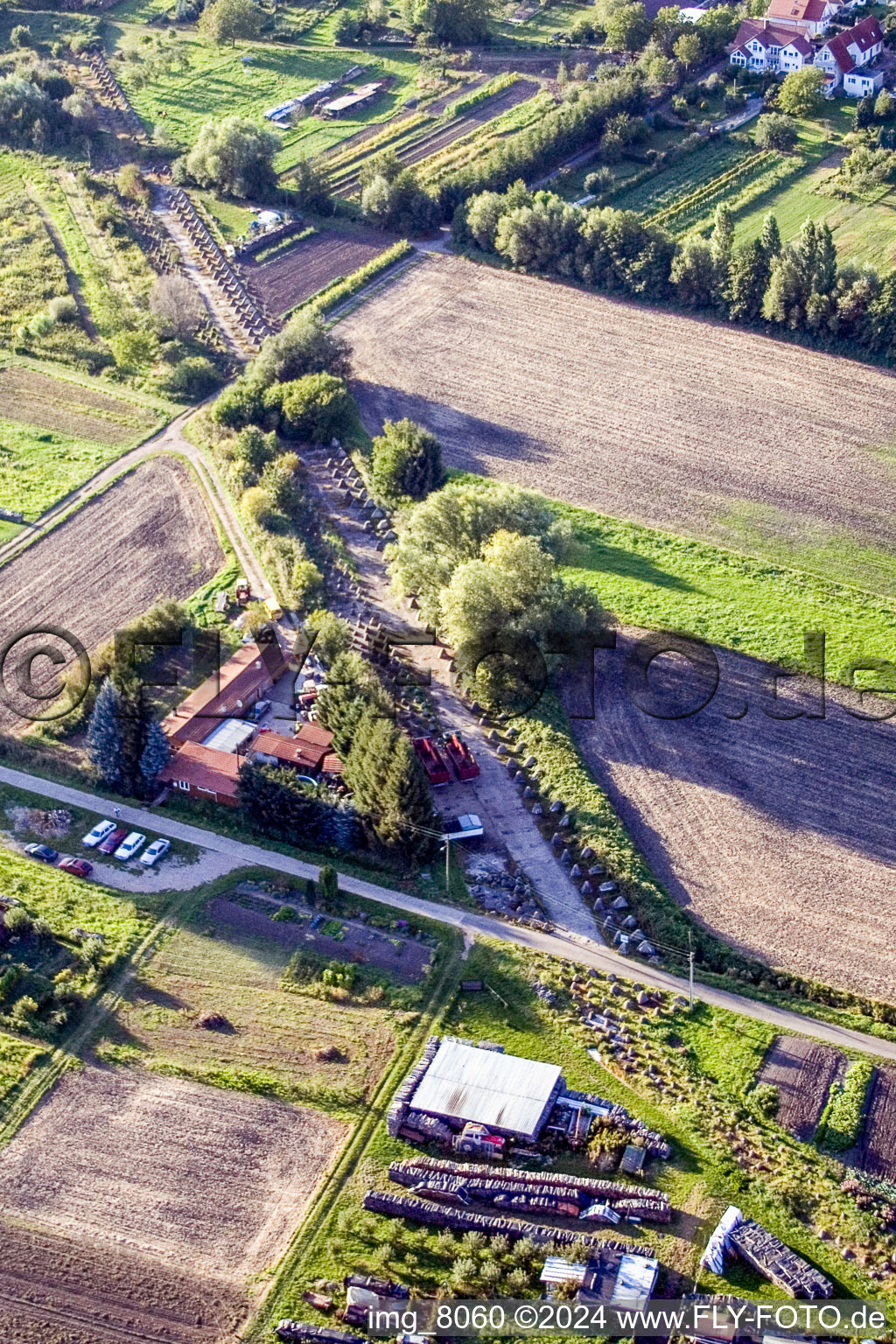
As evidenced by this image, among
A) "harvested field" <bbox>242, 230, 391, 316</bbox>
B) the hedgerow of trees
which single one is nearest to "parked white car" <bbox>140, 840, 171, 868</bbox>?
"harvested field" <bbox>242, 230, 391, 316</bbox>

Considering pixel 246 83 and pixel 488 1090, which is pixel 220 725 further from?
pixel 246 83

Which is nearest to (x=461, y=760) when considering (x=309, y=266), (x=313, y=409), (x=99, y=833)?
(x=99, y=833)

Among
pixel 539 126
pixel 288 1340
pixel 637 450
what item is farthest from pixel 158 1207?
pixel 539 126

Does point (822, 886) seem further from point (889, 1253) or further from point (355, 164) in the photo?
point (355, 164)

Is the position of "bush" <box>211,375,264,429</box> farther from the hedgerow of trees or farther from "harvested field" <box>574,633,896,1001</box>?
"harvested field" <box>574,633,896,1001</box>

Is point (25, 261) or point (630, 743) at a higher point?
point (25, 261)
